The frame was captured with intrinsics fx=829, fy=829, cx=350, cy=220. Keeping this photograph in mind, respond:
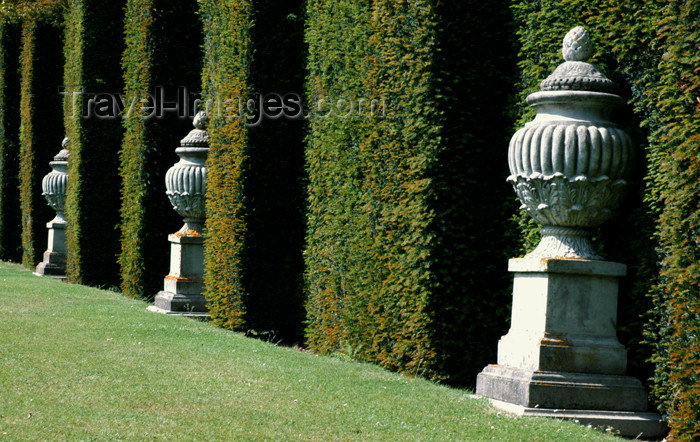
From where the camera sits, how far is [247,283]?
1141 centimetres

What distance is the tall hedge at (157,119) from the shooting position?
49.2 ft

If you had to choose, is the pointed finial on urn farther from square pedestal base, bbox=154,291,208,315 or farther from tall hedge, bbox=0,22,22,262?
tall hedge, bbox=0,22,22,262

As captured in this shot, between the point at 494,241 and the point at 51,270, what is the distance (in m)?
15.8

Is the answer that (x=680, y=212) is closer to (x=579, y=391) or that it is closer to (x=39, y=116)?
(x=579, y=391)

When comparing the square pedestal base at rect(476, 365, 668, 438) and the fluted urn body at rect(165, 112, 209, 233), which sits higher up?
the fluted urn body at rect(165, 112, 209, 233)

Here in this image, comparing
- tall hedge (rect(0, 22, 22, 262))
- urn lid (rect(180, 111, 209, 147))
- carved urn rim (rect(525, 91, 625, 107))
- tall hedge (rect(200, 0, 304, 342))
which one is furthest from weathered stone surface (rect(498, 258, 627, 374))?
tall hedge (rect(0, 22, 22, 262))

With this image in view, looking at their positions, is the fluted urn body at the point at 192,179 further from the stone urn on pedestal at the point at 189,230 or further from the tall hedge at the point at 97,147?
the tall hedge at the point at 97,147

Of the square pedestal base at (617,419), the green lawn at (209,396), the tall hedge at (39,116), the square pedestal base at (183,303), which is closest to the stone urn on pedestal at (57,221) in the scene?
the tall hedge at (39,116)

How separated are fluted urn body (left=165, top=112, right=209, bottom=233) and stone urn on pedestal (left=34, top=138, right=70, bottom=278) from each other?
8295 mm

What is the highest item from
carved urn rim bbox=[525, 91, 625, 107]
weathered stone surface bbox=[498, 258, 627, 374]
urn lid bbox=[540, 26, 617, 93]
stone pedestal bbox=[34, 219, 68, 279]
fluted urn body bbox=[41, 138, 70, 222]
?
urn lid bbox=[540, 26, 617, 93]

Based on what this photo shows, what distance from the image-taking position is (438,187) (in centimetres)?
761

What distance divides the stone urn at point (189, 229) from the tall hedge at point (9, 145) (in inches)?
558

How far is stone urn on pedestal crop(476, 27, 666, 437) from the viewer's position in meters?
6.06

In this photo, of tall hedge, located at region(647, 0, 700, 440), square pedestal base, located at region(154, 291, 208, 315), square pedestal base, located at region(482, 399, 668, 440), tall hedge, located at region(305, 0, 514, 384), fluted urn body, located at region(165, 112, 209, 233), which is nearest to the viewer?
tall hedge, located at region(647, 0, 700, 440)
